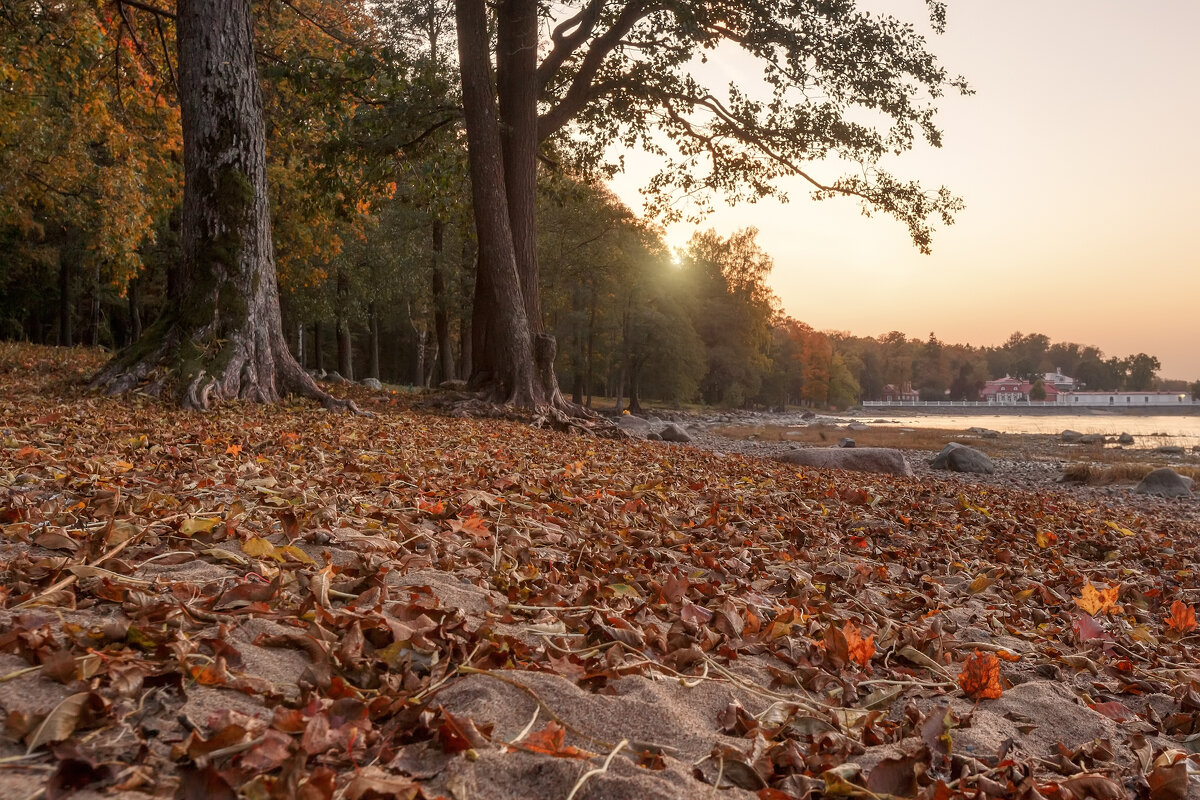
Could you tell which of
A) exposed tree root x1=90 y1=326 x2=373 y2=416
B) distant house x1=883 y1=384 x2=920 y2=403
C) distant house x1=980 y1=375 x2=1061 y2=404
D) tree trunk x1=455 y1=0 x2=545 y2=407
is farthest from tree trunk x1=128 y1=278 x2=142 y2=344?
distant house x1=980 y1=375 x2=1061 y2=404

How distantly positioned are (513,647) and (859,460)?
11.6 m

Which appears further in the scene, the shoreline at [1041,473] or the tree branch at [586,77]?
the tree branch at [586,77]

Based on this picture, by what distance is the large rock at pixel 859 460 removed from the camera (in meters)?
12.6

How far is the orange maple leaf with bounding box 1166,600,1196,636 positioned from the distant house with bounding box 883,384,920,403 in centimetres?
12927

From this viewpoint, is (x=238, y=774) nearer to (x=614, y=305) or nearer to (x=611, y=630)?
(x=611, y=630)

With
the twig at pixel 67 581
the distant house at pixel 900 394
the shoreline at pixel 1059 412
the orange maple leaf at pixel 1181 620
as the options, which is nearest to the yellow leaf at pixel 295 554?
the twig at pixel 67 581

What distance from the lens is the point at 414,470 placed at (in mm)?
5109

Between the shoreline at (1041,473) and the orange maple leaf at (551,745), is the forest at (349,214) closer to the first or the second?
the shoreline at (1041,473)

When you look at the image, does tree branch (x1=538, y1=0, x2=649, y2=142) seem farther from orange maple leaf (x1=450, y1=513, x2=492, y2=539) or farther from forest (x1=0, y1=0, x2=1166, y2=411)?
orange maple leaf (x1=450, y1=513, x2=492, y2=539)

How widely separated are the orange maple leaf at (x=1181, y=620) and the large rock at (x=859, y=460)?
8616 mm

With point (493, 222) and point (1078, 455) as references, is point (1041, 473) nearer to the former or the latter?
point (1078, 455)

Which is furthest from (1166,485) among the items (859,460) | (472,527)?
(472,527)

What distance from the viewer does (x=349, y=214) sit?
12.5 metres

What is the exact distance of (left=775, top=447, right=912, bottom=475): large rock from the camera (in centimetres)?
1259
